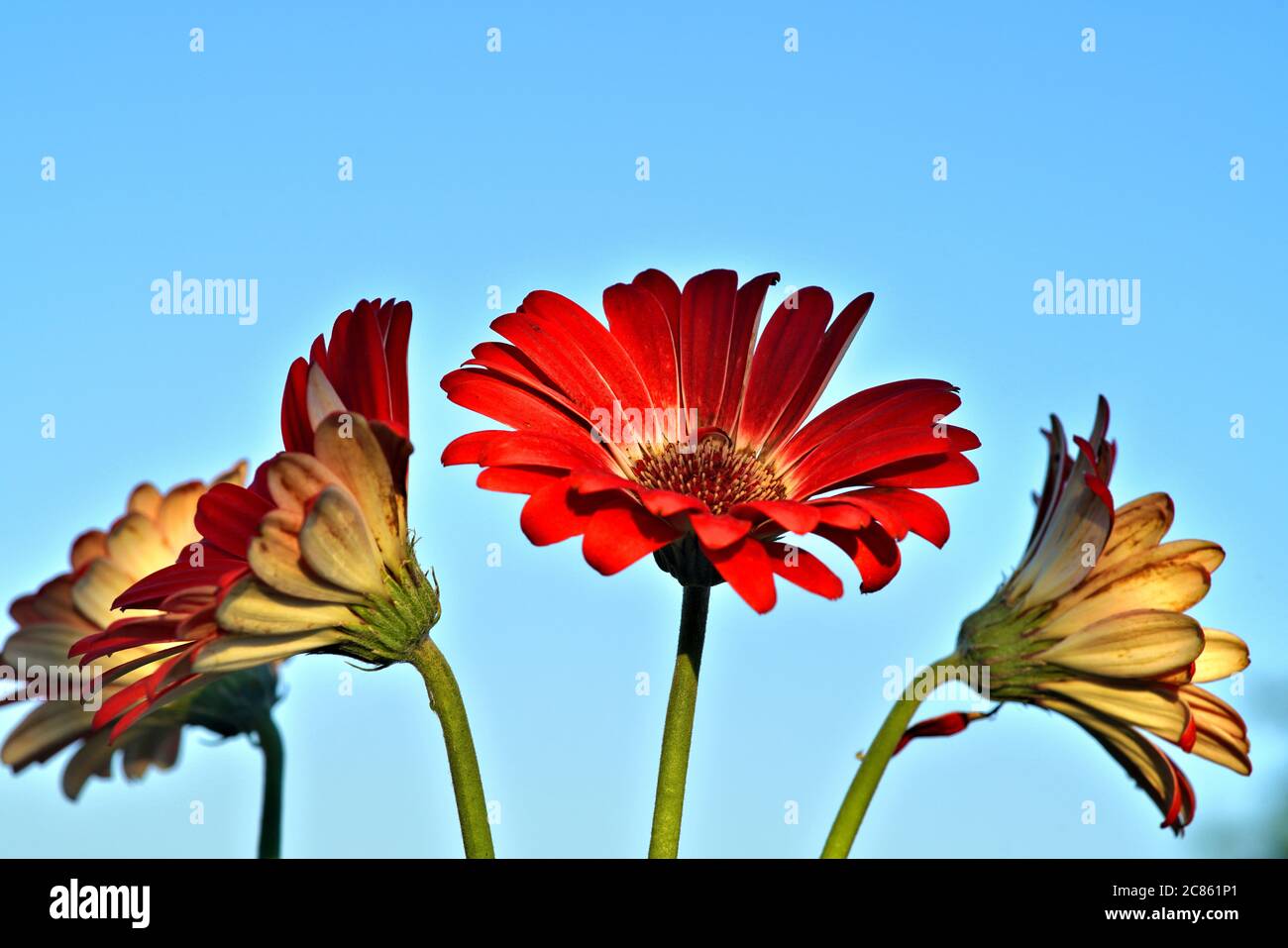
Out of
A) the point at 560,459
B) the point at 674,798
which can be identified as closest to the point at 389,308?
the point at 560,459

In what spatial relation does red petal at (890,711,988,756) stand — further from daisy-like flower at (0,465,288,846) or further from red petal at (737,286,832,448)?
daisy-like flower at (0,465,288,846)

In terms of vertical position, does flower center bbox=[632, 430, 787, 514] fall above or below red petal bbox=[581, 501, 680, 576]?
above

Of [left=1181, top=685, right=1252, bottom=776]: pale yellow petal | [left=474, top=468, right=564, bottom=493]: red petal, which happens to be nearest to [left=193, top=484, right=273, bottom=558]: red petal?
[left=474, top=468, right=564, bottom=493]: red petal

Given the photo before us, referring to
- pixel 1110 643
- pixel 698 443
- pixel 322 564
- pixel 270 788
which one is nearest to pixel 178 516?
pixel 270 788

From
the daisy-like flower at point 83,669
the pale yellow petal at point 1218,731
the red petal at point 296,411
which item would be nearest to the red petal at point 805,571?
the red petal at point 296,411

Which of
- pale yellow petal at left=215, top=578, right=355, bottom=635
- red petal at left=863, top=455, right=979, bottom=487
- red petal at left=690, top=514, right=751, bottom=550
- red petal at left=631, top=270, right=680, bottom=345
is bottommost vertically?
pale yellow petal at left=215, top=578, right=355, bottom=635
